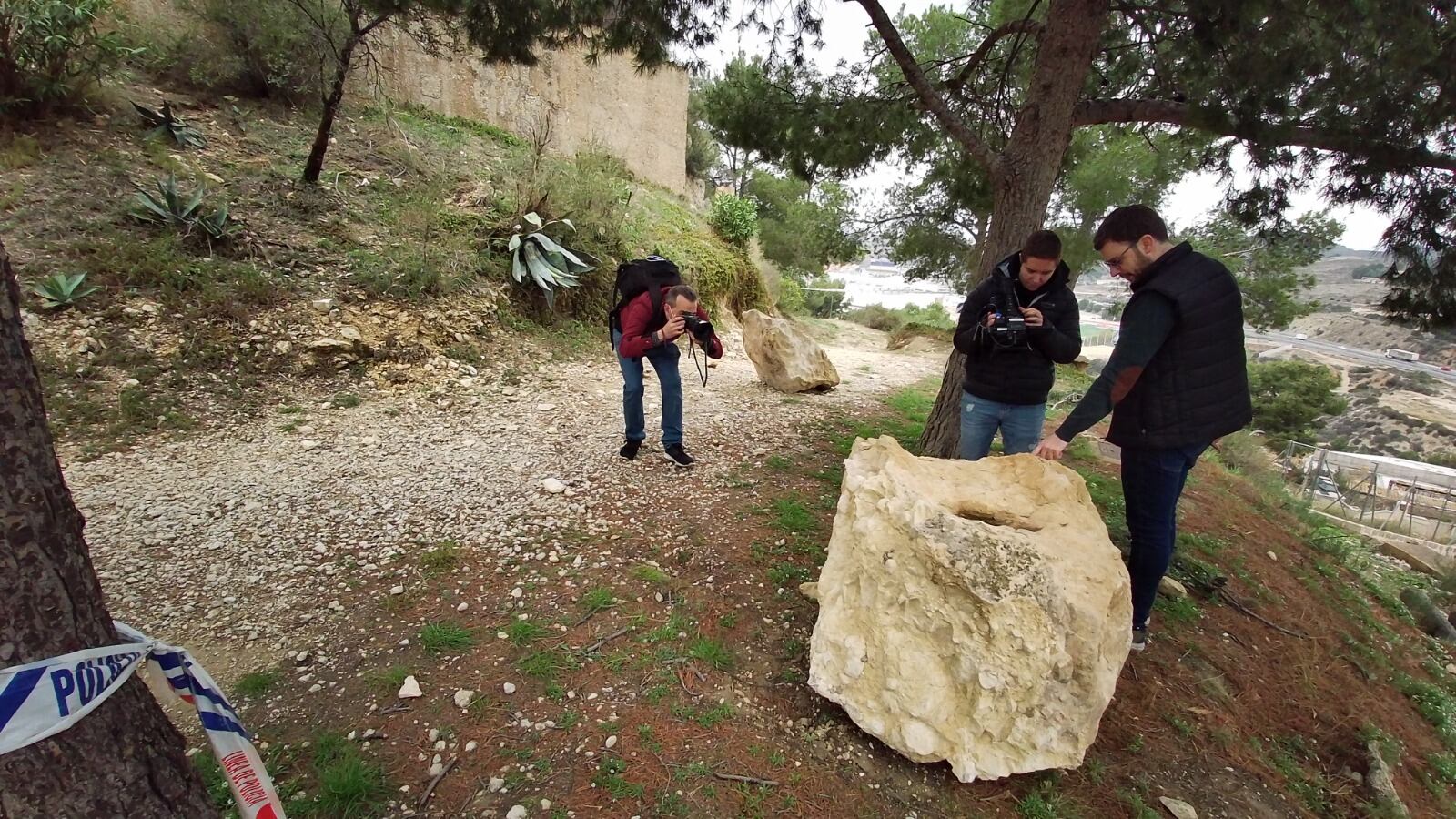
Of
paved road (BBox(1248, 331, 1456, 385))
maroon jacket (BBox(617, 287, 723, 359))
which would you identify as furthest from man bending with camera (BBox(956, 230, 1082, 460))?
paved road (BBox(1248, 331, 1456, 385))

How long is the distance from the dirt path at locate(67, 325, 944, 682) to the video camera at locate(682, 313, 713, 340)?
943mm

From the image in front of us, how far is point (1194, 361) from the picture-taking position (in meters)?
2.23

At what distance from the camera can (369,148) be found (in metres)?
7.74

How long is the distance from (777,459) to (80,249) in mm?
5589

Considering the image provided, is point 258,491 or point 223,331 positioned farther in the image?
point 223,331

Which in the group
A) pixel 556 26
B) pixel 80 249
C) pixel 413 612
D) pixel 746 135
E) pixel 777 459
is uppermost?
pixel 556 26

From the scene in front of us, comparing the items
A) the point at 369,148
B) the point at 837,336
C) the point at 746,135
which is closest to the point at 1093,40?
the point at 746,135

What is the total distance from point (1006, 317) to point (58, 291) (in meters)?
6.26

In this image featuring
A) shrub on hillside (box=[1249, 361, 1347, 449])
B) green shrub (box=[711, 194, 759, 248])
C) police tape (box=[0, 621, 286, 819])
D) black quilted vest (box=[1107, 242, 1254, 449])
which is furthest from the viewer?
shrub on hillside (box=[1249, 361, 1347, 449])

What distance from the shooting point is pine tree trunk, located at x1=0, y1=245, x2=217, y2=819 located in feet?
3.72

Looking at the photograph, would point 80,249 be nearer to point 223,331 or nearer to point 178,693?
point 223,331

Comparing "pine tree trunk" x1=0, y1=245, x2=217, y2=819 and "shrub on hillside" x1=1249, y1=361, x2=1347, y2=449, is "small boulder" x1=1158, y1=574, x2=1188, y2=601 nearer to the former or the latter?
"pine tree trunk" x1=0, y1=245, x2=217, y2=819

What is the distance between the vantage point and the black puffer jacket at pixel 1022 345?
2758 millimetres

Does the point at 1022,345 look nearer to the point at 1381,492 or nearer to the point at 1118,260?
the point at 1118,260
